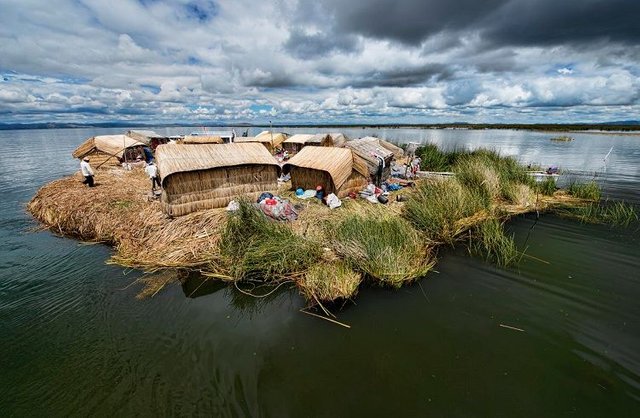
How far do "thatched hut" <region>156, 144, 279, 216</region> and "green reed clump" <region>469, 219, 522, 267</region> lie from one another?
8822mm

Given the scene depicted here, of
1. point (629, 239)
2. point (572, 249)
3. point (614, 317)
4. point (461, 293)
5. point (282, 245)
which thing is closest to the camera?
point (614, 317)

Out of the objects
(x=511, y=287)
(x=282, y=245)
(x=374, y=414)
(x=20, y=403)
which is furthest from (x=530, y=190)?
(x=20, y=403)

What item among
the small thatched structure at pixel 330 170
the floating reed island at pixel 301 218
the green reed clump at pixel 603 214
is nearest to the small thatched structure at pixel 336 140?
the floating reed island at pixel 301 218

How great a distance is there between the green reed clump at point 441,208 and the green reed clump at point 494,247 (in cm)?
77

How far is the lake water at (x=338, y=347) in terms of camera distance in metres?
4.73

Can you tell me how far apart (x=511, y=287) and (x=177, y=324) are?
8.51 m

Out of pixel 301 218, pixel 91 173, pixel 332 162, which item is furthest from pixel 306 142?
pixel 301 218

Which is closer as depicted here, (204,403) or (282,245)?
(204,403)

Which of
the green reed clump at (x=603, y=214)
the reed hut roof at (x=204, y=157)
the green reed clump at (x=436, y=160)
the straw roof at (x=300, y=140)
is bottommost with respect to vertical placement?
the green reed clump at (x=603, y=214)

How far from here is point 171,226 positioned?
404 inches

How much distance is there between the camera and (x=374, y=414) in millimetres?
4512

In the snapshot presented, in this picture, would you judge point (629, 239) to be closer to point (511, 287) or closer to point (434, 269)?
point (511, 287)

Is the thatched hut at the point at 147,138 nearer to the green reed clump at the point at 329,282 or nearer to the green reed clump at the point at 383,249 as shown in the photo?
the green reed clump at the point at 383,249

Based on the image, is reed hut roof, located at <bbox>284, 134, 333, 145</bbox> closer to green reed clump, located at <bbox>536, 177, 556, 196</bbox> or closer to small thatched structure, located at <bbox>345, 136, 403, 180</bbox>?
→ small thatched structure, located at <bbox>345, 136, 403, 180</bbox>
